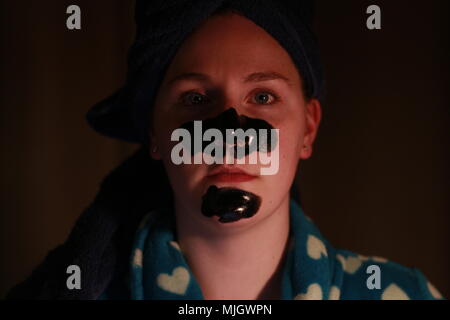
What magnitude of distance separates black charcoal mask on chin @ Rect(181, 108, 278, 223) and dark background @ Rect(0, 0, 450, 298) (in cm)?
38

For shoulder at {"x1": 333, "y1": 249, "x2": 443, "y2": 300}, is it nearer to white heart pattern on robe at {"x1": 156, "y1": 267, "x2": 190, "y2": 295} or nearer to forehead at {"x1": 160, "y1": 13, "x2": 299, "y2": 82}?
white heart pattern on robe at {"x1": 156, "y1": 267, "x2": 190, "y2": 295}

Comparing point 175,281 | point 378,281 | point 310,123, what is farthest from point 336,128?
point 175,281

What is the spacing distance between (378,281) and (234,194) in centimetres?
31

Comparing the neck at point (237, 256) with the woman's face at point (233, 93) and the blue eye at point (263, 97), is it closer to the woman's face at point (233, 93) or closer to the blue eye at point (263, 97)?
the woman's face at point (233, 93)

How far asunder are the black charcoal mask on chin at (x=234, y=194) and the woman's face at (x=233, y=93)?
10 millimetres

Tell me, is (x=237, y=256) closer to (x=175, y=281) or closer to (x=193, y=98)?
(x=175, y=281)

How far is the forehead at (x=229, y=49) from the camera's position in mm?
758

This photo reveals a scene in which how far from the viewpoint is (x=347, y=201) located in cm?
111

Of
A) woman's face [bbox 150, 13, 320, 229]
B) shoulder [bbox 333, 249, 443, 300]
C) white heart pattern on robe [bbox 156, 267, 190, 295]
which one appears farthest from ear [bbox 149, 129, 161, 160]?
shoulder [bbox 333, 249, 443, 300]

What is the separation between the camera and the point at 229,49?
760 mm

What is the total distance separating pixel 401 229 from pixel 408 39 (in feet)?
1.27

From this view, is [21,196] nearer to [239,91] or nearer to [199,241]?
[199,241]

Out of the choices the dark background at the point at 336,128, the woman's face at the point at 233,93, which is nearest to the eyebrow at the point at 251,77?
the woman's face at the point at 233,93

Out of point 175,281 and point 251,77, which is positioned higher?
point 251,77
